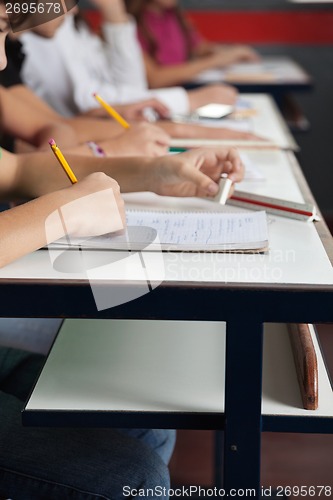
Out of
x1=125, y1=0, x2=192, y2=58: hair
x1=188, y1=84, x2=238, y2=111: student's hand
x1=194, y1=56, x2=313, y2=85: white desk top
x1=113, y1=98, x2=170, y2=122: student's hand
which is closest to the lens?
x1=113, y1=98, x2=170, y2=122: student's hand

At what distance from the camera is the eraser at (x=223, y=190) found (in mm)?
1338

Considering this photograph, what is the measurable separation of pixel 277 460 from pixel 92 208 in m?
1.16

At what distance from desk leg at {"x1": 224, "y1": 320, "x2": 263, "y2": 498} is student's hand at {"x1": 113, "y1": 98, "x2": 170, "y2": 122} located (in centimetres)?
124

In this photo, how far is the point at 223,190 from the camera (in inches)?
52.8

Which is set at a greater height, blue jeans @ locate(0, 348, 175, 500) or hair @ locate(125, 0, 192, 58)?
blue jeans @ locate(0, 348, 175, 500)

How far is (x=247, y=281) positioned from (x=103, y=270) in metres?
0.18

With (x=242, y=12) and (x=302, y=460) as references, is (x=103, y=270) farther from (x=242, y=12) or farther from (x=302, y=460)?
(x=242, y=12)

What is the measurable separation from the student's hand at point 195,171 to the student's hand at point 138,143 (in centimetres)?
20

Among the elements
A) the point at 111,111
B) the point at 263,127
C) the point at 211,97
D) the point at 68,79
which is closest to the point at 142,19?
the point at 68,79

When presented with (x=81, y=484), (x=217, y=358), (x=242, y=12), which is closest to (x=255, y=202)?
(x=217, y=358)

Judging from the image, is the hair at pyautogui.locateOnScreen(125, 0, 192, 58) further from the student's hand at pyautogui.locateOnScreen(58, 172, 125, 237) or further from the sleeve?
the student's hand at pyautogui.locateOnScreen(58, 172, 125, 237)

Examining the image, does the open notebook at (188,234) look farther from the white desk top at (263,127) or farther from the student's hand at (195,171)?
the white desk top at (263,127)

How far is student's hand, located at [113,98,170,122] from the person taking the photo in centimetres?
216

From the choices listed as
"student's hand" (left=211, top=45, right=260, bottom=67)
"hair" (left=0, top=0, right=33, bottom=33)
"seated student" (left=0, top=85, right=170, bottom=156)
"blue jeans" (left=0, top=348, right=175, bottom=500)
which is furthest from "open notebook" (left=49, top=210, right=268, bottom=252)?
"student's hand" (left=211, top=45, right=260, bottom=67)
